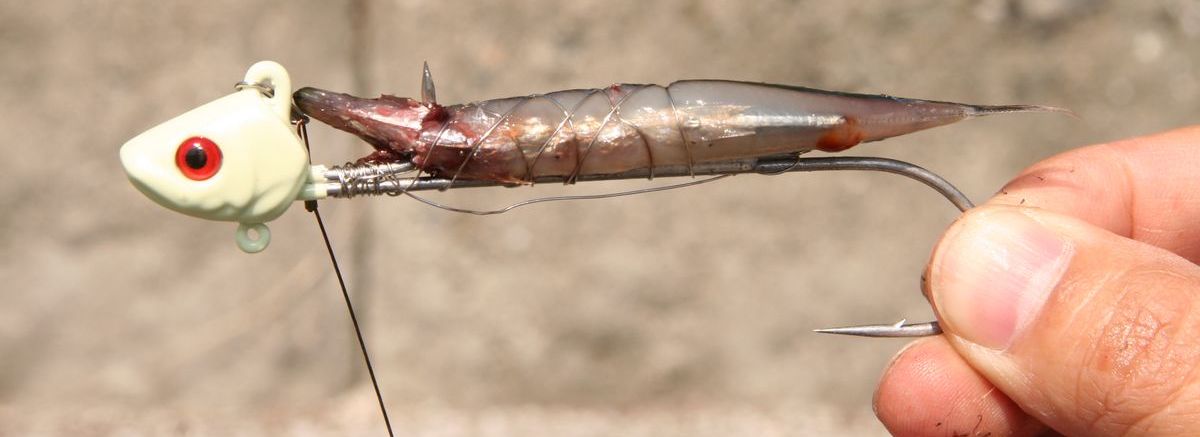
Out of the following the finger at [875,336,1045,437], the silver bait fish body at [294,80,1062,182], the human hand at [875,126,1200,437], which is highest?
the silver bait fish body at [294,80,1062,182]

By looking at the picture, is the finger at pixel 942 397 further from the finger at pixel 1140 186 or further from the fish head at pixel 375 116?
the fish head at pixel 375 116

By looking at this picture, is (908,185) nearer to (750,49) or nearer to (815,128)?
(750,49)

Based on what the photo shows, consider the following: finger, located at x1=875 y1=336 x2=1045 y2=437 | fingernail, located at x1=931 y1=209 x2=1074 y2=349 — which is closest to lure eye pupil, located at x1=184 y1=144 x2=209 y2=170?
fingernail, located at x1=931 y1=209 x2=1074 y2=349

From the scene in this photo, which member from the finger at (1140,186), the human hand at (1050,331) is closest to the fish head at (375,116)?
the human hand at (1050,331)

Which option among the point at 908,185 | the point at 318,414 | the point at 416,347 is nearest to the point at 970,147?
the point at 908,185

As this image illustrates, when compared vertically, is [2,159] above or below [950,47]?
above

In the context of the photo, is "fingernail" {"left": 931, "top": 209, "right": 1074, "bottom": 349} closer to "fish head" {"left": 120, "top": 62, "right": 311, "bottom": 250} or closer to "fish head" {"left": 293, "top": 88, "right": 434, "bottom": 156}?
"fish head" {"left": 293, "top": 88, "right": 434, "bottom": 156}

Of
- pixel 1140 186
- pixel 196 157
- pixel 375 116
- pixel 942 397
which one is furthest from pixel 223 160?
pixel 1140 186
